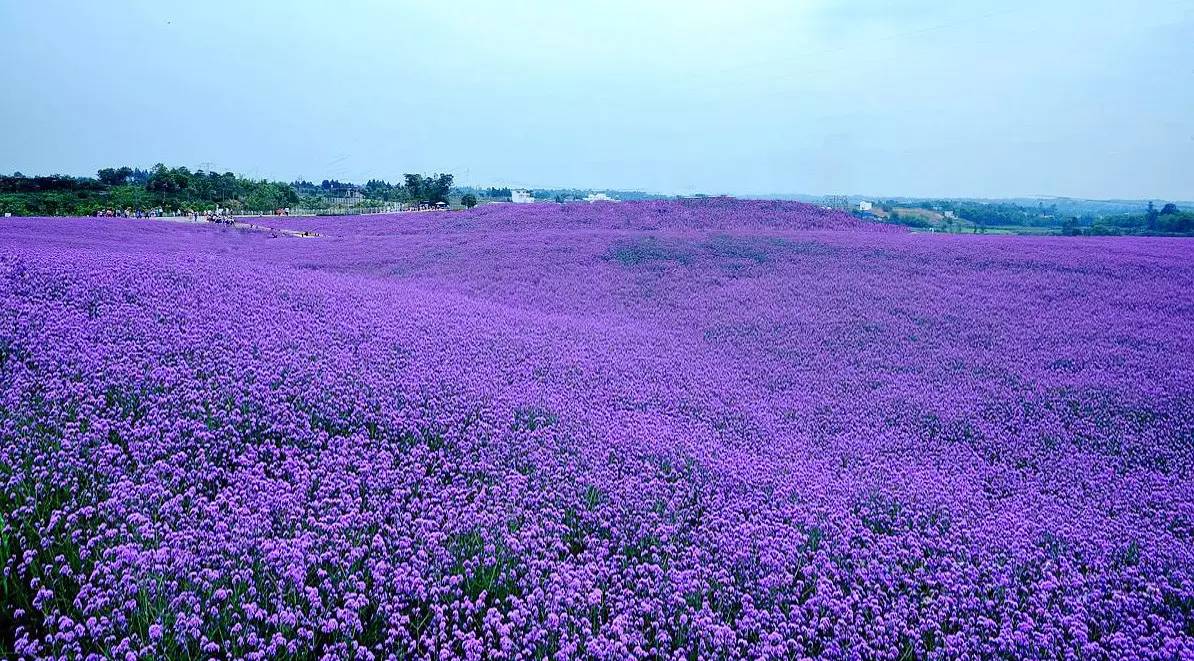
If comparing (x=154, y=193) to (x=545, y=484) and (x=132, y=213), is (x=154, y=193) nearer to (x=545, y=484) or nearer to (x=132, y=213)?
(x=132, y=213)

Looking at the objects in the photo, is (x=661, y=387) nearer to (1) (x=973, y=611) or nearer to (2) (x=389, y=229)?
(1) (x=973, y=611)

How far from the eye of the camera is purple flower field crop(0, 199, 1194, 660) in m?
3.44

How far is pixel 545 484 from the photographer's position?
489 centimetres

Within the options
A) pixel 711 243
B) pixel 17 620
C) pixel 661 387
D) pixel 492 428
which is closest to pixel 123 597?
pixel 17 620

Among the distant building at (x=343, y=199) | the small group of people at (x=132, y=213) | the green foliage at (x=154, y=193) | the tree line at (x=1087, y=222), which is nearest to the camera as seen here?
the tree line at (x=1087, y=222)

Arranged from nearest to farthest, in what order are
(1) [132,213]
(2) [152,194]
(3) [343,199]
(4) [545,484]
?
(4) [545,484], (1) [132,213], (2) [152,194], (3) [343,199]

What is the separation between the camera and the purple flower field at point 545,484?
11.3 ft

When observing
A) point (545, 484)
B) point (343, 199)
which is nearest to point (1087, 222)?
point (545, 484)

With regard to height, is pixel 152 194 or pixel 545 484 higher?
pixel 152 194

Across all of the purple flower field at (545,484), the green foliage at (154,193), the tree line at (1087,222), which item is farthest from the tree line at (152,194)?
the tree line at (1087,222)

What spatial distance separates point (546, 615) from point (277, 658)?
4.56 ft

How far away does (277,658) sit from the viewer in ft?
10.4

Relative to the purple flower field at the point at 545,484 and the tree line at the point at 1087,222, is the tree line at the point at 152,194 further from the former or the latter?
the tree line at the point at 1087,222

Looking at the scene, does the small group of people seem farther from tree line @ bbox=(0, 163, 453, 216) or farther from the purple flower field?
the purple flower field
